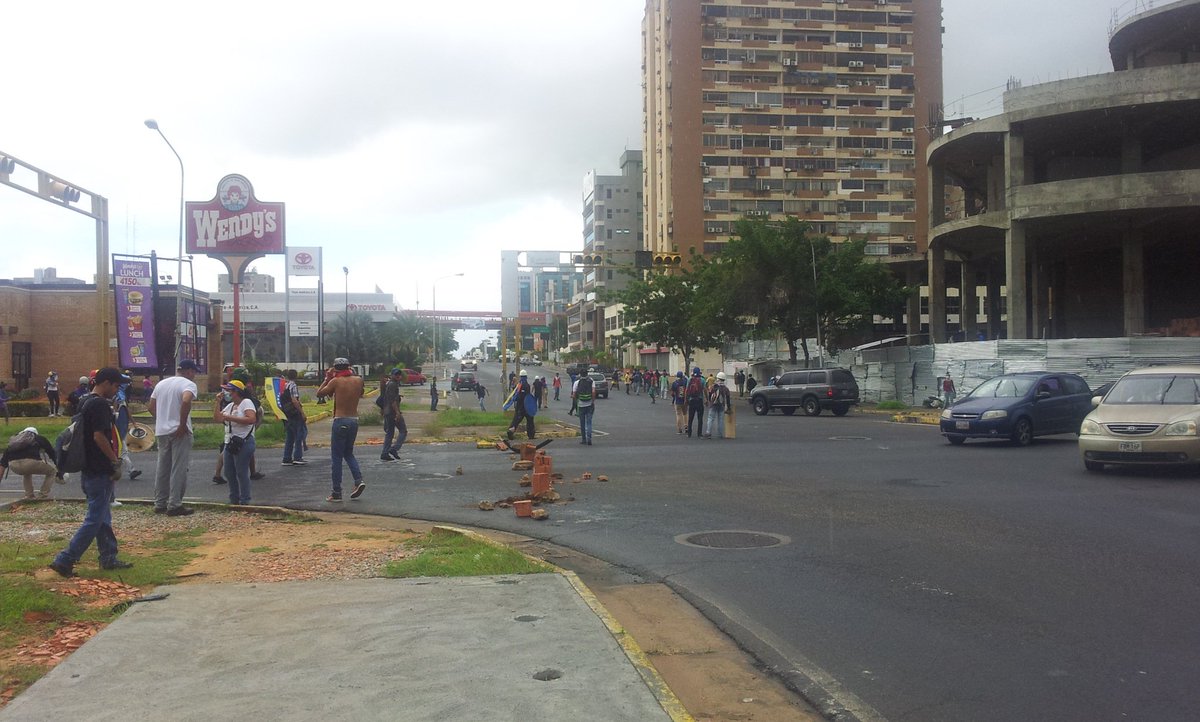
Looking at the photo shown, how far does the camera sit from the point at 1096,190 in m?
35.6

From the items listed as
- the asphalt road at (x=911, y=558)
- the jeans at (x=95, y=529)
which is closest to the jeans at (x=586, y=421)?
the asphalt road at (x=911, y=558)

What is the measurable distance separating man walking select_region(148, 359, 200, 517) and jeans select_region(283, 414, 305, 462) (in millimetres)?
5691

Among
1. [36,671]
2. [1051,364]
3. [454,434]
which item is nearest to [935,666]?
[36,671]

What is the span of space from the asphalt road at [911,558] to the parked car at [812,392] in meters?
16.5

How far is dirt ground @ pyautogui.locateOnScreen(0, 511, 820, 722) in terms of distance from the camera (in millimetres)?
5023

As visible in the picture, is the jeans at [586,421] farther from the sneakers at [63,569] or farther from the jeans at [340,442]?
the sneakers at [63,569]

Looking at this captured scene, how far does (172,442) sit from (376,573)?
4.55m

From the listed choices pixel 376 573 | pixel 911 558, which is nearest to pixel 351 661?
pixel 376 573

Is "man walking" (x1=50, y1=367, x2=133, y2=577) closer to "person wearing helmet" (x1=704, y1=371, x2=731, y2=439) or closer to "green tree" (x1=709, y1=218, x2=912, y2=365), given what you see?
"person wearing helmet" (x1=704, y1=371, x2=731, y2=439)

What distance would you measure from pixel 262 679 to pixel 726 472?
10831 mm

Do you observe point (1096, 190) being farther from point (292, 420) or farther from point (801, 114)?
point (801, 114)

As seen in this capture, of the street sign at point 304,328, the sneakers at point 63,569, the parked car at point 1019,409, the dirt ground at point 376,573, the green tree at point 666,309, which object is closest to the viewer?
the dirt ground at point 376,573

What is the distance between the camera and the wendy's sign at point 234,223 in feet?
116

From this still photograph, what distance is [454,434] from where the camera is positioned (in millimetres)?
24438
